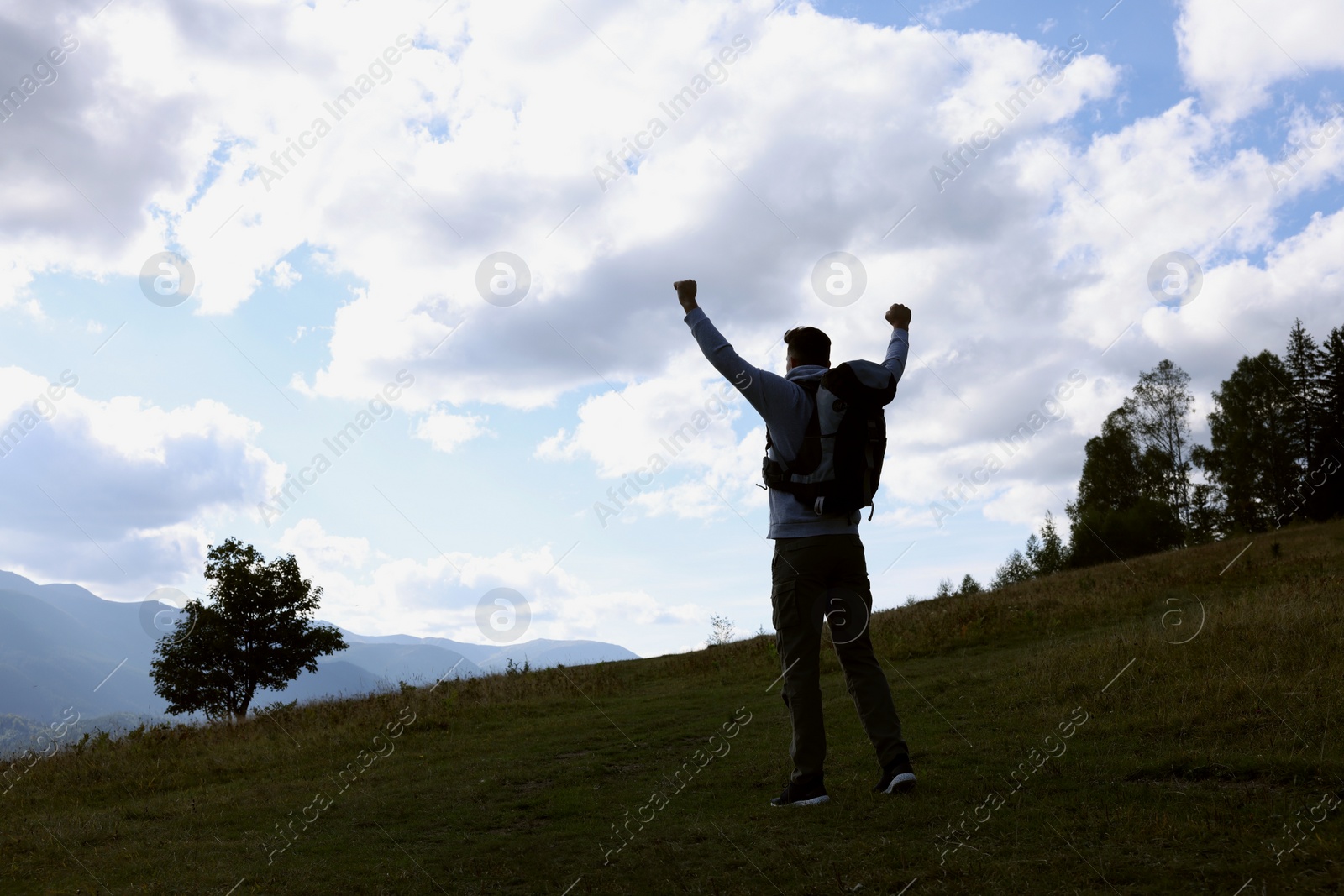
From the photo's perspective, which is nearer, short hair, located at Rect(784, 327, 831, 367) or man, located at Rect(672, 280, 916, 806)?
man, located at Rect(672, 280, 916, 806)

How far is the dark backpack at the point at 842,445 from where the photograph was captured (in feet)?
18.8

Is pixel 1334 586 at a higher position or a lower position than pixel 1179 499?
lower

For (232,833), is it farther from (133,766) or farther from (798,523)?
(133,766)

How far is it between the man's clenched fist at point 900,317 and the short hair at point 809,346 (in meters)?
0.55

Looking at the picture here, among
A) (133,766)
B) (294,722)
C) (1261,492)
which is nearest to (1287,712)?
(133,766)

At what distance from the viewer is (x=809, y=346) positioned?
249 inches

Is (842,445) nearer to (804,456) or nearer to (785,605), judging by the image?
(804,456)

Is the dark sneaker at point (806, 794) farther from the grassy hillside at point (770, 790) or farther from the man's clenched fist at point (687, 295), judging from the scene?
the man's clenched fist at point (687, 295)

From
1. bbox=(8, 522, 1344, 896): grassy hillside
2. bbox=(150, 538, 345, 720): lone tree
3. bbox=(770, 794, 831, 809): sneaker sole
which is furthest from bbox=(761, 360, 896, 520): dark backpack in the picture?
bbox=(150, 538, 345, 720): lone tree

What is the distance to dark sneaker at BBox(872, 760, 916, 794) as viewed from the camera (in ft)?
18.6

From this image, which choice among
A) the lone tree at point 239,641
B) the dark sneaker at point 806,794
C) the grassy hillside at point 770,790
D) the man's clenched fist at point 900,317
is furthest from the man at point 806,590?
the lone tree at point 239,641

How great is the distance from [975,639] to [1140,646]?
6149 mm

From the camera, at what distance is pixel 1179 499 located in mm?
58719

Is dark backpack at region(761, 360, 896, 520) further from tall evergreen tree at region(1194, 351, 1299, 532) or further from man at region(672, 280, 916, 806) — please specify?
tall evergreen tree at region(1194, 351, 1299, 532)
